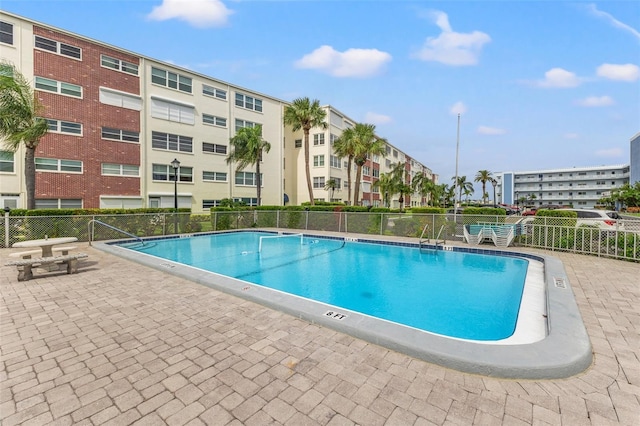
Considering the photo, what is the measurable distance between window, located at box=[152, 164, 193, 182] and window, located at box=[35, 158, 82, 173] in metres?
5.06

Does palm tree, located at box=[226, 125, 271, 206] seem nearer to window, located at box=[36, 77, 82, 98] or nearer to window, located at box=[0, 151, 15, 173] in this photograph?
window, located at box=[36, 77, 82, 98]

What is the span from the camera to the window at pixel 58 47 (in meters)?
19.6

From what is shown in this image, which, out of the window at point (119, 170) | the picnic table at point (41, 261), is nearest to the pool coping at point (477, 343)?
the picnic table at point (41, 261)

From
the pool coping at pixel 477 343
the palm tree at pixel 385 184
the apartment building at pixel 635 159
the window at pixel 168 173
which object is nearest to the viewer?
the pool coping at pixel 477 343

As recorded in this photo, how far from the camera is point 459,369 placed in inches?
134

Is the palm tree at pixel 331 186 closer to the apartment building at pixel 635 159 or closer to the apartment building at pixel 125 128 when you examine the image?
the apartment building at pixel 125 128

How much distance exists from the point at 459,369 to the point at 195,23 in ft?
41.2

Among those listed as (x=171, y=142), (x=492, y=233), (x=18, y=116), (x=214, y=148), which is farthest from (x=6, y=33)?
(x=492, y=233)

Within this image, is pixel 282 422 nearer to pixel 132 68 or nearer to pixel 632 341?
pixel 632 341

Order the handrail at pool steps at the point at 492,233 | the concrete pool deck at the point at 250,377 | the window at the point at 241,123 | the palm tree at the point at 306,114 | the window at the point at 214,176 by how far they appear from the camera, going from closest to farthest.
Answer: the concrete pool deck at the point at 250,377
the handrail at pool steps at the point at 492,233
the window at the point at 214,176
the palm tree at the point at 306,114
the window at the point at 241,123

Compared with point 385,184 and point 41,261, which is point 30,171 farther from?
point 385,184

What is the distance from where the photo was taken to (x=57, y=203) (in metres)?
20.3

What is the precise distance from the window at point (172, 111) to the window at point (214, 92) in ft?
8.04

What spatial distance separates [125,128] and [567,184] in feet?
360
